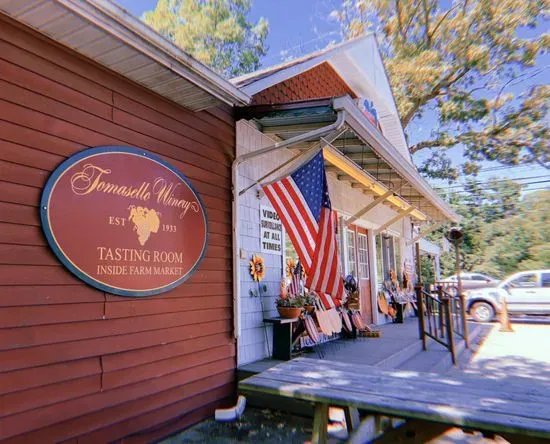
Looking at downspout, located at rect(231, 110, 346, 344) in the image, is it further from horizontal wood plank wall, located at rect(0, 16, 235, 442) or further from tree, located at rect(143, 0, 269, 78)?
tree, located at rect(143, 0, 269, 78)

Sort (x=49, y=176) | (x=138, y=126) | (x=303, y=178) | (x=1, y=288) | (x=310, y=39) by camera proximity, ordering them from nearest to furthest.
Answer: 1. (x=1, y=288)
2. (x=49, y=176)
3. (x=138, y=126)
4. (x=303, y=178)
5. (x=310, y=39)

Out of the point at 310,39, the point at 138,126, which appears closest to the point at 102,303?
the point at 138,126

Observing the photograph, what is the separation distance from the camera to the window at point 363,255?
8375 mm

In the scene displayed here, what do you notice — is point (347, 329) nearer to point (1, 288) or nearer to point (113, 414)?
point (113, 414)

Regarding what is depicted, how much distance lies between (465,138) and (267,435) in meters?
17.6

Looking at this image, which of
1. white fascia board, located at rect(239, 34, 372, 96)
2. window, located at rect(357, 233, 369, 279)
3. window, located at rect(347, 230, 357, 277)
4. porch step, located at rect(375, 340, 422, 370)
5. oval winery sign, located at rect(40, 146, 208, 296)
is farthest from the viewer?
window, located at rect(357, 233, 369, 279)

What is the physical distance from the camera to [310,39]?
1678 centimetres

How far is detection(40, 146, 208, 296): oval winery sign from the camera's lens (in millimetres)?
2792

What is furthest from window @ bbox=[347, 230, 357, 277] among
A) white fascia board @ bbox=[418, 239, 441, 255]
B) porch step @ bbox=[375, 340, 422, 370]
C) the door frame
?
white fascia board @ bbox=[418, 239, 441, 255]

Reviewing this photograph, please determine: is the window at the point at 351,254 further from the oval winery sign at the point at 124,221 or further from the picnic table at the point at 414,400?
the picnic table at the point at 414,400

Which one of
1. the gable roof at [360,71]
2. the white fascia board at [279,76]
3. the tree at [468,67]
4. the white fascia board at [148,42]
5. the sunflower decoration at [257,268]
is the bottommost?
the sunflower decoration at [257,268]

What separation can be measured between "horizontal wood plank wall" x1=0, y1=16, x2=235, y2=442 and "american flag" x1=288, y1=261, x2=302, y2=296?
1.67 m

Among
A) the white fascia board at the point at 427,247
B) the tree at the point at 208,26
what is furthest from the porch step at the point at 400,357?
the tree at the point at 208,26

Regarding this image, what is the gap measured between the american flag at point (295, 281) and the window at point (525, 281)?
9454 mm
